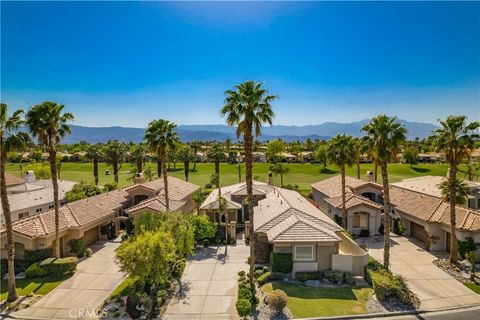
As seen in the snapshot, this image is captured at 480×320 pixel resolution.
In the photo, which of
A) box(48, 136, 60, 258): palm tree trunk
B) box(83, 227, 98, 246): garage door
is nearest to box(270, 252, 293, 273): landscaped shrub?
box(48, 136, 60, 258): palm tree trunk

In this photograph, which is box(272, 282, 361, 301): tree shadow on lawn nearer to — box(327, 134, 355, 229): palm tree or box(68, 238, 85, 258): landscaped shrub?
box(327, 134, 355, 229): palm tree

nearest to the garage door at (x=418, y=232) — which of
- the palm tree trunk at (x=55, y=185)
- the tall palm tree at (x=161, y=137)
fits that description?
the tall palm tree at (x=161, y=137)

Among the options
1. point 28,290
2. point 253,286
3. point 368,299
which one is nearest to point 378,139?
point 368,299

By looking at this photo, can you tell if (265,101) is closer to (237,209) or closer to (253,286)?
(253,286)

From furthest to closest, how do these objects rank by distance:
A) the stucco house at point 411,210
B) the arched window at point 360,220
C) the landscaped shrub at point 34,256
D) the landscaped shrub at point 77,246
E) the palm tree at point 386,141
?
1. the arched window at point 360,220
2. the landscaped shrub at point 77,246
3. the stucco house at point 411,210
4. the landscaped shrub at point 34,256
5. the palm tree at point 386,141

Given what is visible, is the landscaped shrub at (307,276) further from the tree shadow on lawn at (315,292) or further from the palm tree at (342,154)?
the palm tree at (342,154)

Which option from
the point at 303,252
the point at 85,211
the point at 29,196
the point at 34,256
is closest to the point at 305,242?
the point at 303,252
